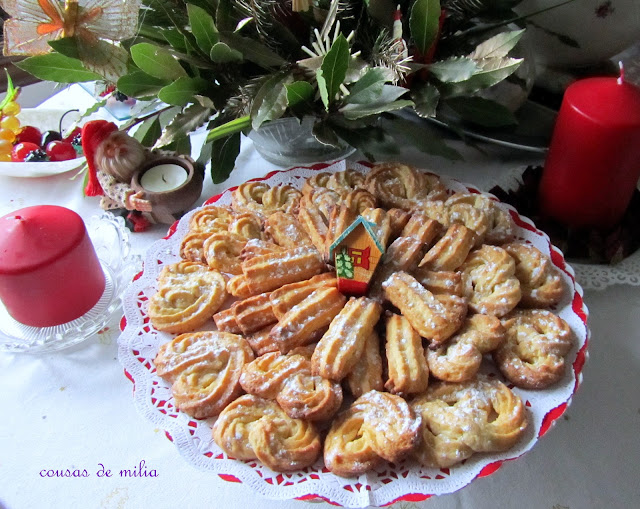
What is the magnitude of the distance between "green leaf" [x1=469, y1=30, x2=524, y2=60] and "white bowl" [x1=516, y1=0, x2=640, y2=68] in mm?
387

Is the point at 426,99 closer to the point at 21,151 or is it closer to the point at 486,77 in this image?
the point at 486,77

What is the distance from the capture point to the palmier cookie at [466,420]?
2.45ft

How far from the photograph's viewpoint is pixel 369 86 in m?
0.97

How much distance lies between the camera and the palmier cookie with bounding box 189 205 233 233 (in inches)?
43.2

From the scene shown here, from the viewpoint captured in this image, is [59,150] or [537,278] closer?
[537,278]

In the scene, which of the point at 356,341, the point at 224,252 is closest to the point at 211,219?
the point at 224,252

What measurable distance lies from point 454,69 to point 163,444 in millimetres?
849

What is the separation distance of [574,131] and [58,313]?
3.43 feet

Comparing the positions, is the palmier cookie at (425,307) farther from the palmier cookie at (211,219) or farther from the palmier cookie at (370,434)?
the palmier cookie at (211,219)

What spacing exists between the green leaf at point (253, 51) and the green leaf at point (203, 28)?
0.06 ft

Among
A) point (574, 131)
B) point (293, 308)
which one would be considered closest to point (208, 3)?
point (293, 308)

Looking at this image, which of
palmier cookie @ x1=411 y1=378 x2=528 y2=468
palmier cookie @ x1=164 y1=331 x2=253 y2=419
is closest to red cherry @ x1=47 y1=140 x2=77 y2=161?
palmier cookie @ x1=164 y1=331 x2=253 y2=419

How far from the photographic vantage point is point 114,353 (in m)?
1.07

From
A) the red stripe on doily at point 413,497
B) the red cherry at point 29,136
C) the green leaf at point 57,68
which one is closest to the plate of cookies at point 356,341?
the red stripe on doily at point 413,497
